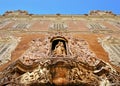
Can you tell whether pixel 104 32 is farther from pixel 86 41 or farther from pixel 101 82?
pixel 101 82

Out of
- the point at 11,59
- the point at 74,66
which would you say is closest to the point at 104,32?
→ the point at 11,59

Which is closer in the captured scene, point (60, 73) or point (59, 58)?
point (60, 73)

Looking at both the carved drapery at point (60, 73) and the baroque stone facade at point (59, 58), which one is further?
the baroque stone facade at point (59, 58)

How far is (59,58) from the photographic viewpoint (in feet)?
27.3

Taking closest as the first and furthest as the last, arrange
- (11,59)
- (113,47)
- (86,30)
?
(11,59)
(113,47)
(86,30)

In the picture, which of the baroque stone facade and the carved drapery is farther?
the baroque stone facade

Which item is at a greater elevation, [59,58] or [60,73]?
[59,58]

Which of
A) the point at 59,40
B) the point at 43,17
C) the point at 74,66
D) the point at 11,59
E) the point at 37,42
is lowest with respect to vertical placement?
the point at 74,66

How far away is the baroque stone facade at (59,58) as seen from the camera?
7.96 m

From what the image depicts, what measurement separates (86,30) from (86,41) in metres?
3.85

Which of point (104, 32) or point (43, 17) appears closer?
point (104, 32)

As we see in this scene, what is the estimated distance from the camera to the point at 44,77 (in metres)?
7.98

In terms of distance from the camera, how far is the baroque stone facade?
796 cm

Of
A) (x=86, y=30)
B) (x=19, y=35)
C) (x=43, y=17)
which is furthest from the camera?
(x=43, y=17)
